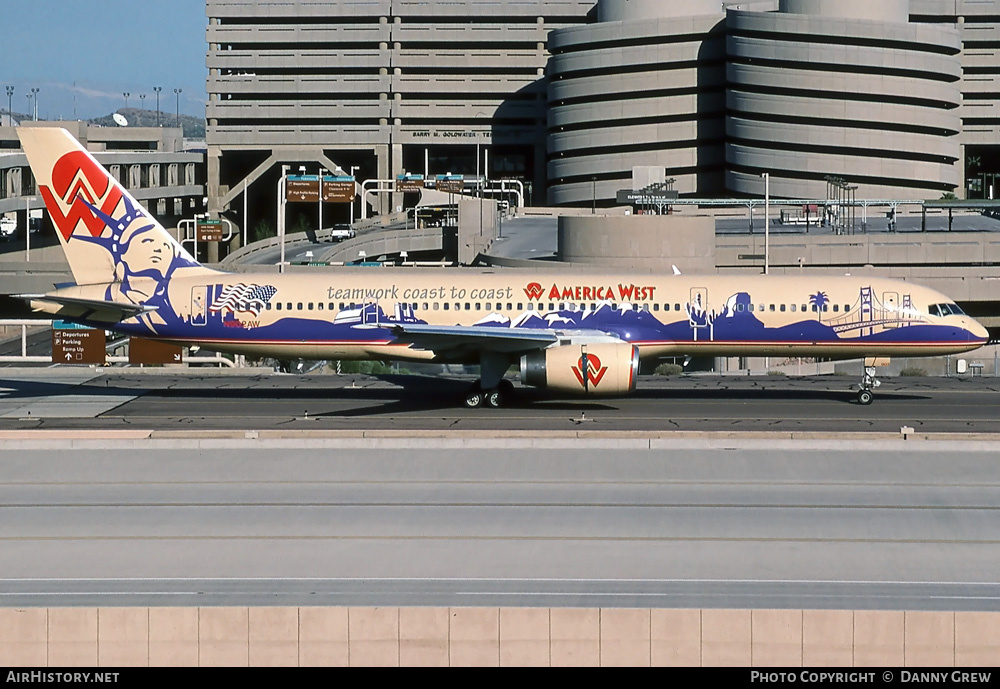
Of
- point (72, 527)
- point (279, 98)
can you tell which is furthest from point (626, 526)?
point (279, 98)

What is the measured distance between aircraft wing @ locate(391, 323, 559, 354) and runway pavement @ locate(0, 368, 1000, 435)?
2072 mm

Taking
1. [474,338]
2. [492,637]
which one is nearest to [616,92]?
[474,338]

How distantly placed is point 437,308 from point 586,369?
5.86m

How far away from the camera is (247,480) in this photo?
2994 centimetres

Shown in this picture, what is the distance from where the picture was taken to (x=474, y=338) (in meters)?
42.4

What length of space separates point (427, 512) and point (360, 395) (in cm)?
2043

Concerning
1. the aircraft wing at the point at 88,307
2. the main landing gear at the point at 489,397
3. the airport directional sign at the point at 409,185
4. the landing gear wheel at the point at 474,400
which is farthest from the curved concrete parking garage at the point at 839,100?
the aircraft wing at the point at 88,307

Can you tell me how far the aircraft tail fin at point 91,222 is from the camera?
44.8 metres

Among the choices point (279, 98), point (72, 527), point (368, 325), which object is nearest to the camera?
point (72, 527)

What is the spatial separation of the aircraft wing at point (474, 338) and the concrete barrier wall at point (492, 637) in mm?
21238

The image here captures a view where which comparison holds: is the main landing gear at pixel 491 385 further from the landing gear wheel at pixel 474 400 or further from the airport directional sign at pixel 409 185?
the airport directional sign at pixel 409 185

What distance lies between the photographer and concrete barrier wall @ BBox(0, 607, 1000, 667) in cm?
2011

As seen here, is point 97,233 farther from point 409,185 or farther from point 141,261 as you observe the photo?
point 409,185
